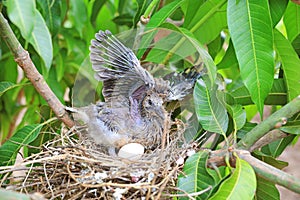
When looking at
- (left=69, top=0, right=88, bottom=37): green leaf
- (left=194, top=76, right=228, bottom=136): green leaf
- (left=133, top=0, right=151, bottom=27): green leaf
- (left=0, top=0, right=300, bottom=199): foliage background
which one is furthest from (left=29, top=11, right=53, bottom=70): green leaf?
(left=69, top=0, right=88, bottom=37): green leaf

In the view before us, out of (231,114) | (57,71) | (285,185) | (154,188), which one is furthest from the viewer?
(57,71)

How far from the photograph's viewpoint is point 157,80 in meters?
1.16

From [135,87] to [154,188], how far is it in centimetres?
27

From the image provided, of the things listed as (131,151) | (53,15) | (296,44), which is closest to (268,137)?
(131,151)

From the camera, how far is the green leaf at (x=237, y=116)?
1112 mm

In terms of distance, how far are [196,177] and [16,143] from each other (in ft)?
1.46

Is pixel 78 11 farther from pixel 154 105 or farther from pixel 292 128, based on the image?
pixel 292 128

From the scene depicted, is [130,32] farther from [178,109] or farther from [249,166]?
[249,166]

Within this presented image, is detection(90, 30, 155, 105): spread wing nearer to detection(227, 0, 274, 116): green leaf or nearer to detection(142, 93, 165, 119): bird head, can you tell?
detection(142, 93, 165, 119): bird head

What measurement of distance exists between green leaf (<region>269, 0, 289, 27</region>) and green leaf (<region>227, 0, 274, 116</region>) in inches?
5.4

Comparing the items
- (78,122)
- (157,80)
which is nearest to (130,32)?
(157,80)

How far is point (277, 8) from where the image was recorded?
47.6 inches

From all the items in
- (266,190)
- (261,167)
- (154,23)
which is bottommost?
(266,190)

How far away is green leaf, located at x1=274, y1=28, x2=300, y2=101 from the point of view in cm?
119
